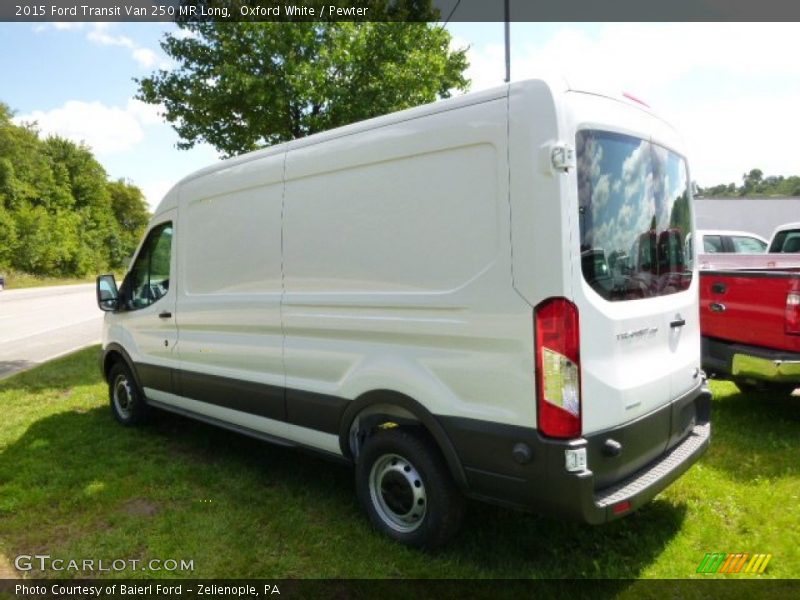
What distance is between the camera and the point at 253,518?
3.88 meters

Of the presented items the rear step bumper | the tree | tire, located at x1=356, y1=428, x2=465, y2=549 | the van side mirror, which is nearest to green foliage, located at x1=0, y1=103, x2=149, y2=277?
the tree

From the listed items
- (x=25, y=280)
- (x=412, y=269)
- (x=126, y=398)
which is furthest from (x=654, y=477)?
(x=25, y=280)

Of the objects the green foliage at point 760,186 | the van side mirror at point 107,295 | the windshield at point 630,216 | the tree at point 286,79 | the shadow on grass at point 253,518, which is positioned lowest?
the shadow on grass at point 253,518

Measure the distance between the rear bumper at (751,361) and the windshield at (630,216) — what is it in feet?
5.82

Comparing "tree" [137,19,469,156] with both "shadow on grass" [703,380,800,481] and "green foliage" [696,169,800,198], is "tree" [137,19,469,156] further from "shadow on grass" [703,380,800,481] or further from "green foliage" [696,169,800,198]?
"green foliage" [696,169,800,198]

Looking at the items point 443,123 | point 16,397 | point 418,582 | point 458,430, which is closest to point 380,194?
point 443,123

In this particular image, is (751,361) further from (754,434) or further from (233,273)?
(233,273)

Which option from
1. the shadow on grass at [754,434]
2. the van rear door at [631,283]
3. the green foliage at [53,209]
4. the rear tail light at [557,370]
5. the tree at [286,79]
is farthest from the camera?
the green foliage at [53,209]

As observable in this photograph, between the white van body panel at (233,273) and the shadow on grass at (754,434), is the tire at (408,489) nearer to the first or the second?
the white van body panel at (233,273)

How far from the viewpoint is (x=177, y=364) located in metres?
5.26

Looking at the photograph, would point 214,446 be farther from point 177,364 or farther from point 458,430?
point 458,430

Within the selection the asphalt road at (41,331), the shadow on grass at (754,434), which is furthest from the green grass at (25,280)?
the shadow on grass at (754,434)

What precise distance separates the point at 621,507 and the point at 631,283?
114 cm

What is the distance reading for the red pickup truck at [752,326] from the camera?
16.0 ft
